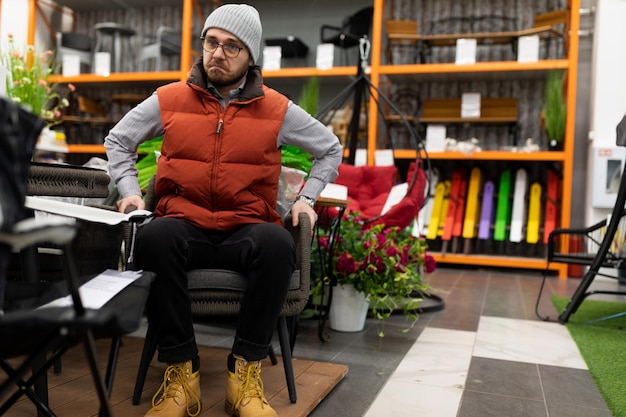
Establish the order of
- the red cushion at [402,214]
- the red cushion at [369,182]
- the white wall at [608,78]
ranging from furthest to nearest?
the white wall at [608,78], the red cushion at [369,182], the red cushion at [402,214]

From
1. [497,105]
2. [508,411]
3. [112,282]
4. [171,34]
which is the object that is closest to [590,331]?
[508,411]

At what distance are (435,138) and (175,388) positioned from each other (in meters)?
4.97

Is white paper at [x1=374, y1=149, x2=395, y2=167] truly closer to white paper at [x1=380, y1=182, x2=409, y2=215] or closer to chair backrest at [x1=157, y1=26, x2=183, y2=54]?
white paper at [x1=380, y1=182, x2=409, y2=215]

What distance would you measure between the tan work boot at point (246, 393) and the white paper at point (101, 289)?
447 mm

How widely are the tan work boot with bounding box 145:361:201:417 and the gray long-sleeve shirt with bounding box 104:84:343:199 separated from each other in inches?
21.5

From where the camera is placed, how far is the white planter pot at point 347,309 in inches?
113

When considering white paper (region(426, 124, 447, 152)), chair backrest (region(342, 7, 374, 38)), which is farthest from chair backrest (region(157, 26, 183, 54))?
white paper (region(426, 124, 447, 152))

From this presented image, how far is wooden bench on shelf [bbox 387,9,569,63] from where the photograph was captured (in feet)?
19.6

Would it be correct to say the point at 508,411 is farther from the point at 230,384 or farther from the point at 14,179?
the point at 14,179

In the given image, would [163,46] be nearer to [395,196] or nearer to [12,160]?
[395,196]

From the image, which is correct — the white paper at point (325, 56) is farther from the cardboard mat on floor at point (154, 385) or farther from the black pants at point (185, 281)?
the black pants at point (185, 281)

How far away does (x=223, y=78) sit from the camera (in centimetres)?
185

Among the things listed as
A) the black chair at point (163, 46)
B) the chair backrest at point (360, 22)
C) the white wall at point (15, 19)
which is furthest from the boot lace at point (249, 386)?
the white wall at point (15, 19)

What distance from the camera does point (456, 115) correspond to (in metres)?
6.37
